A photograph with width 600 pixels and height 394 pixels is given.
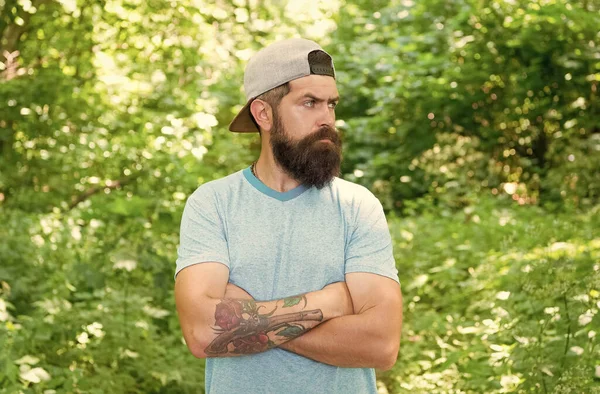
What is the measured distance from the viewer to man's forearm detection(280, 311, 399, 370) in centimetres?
269

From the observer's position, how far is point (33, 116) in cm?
841

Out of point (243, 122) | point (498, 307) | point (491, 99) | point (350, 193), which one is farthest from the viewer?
point (491, 99)

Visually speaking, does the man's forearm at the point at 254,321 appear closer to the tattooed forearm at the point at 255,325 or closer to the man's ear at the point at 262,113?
the tattooed forearm at the point at 255,325

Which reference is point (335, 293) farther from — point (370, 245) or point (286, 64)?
point (286, 64)

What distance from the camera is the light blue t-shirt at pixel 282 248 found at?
2.70m

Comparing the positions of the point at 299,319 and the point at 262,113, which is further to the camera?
the point at 262,113

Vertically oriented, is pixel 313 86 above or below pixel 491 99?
above

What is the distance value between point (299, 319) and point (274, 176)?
534 millimetres

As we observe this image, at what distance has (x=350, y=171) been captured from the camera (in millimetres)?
15641

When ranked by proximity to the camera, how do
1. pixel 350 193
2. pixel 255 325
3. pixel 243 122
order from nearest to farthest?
pixel 255 325 < pixel 350 193 < pixel 243 122

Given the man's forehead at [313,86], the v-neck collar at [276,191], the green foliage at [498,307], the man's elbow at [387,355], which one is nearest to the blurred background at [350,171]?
the green foliage at [498,307]

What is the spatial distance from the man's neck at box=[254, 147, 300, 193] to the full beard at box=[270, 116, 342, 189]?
22 mm

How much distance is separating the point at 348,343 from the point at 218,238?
0.55 meters

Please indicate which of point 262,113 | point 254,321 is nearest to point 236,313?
point 254,321
